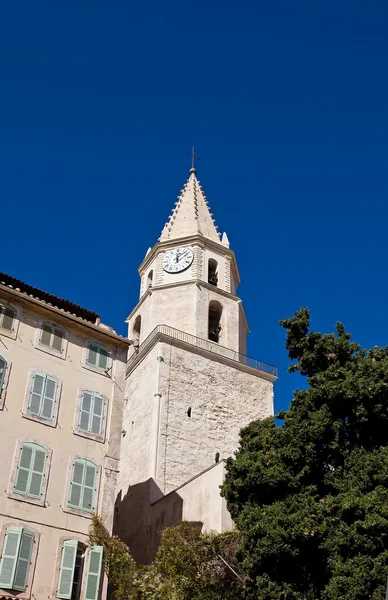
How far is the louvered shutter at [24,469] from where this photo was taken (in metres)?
17.8

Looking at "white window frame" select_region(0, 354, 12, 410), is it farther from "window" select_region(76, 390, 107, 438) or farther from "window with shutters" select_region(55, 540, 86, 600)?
"window with shutters" select_region(55, 540, 86, 600)

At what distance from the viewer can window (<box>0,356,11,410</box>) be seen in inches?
736

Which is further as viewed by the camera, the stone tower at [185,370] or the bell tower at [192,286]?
the bell tower at [192,286]

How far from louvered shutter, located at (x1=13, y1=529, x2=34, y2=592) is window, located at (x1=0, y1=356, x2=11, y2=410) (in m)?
3.36

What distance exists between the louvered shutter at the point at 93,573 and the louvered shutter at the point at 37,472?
2.03 meters

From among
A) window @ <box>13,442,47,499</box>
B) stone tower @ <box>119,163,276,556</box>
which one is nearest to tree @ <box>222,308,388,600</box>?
window @ <box>13,442,47,499</box>

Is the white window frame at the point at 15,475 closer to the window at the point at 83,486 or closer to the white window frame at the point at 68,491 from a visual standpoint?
the white window frame at the point at 68,491

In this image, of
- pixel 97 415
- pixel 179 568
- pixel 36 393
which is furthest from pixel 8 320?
pixel 179 568

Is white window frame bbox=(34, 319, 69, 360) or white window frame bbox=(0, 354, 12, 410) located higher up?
white window frame bbox=(34, 319, 69, 360)

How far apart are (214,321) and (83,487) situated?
18.4m

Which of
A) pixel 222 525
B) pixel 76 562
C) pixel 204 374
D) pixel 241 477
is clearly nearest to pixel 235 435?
pixel 204 374

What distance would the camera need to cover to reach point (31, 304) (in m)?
20.7

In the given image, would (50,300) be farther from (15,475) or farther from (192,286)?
(192,286)

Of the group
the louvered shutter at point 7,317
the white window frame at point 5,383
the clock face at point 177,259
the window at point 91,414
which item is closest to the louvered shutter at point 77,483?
the window at point 91,414
